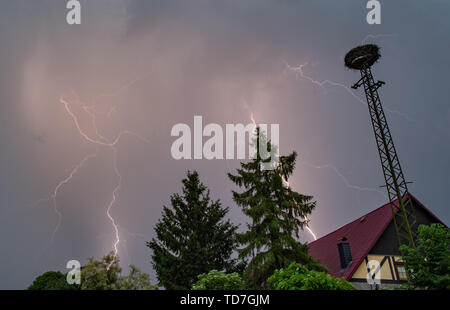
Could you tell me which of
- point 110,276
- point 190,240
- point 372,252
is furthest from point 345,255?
point 110,276

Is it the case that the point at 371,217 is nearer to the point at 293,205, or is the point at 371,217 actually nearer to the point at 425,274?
the point at 293,205

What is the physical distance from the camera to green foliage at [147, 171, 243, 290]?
58.5 feet

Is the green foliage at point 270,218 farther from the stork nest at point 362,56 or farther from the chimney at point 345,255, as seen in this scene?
the stork nest at point 362,56

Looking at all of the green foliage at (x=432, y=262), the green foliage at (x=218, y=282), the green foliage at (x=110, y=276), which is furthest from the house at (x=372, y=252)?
the green foliage at (x=110, y=276)

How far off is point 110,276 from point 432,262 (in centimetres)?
1432

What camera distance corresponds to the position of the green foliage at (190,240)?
58.5 feet

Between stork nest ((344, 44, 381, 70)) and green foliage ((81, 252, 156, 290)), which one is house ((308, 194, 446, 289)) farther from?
stork nest ((344, 44, 381, 70))

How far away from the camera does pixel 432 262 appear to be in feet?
34.2

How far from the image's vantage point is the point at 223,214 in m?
21.3

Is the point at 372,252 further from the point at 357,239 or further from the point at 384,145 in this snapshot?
the point at 384,145

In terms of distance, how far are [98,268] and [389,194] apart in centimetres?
1863

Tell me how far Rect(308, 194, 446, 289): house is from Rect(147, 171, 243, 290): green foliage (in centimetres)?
687
